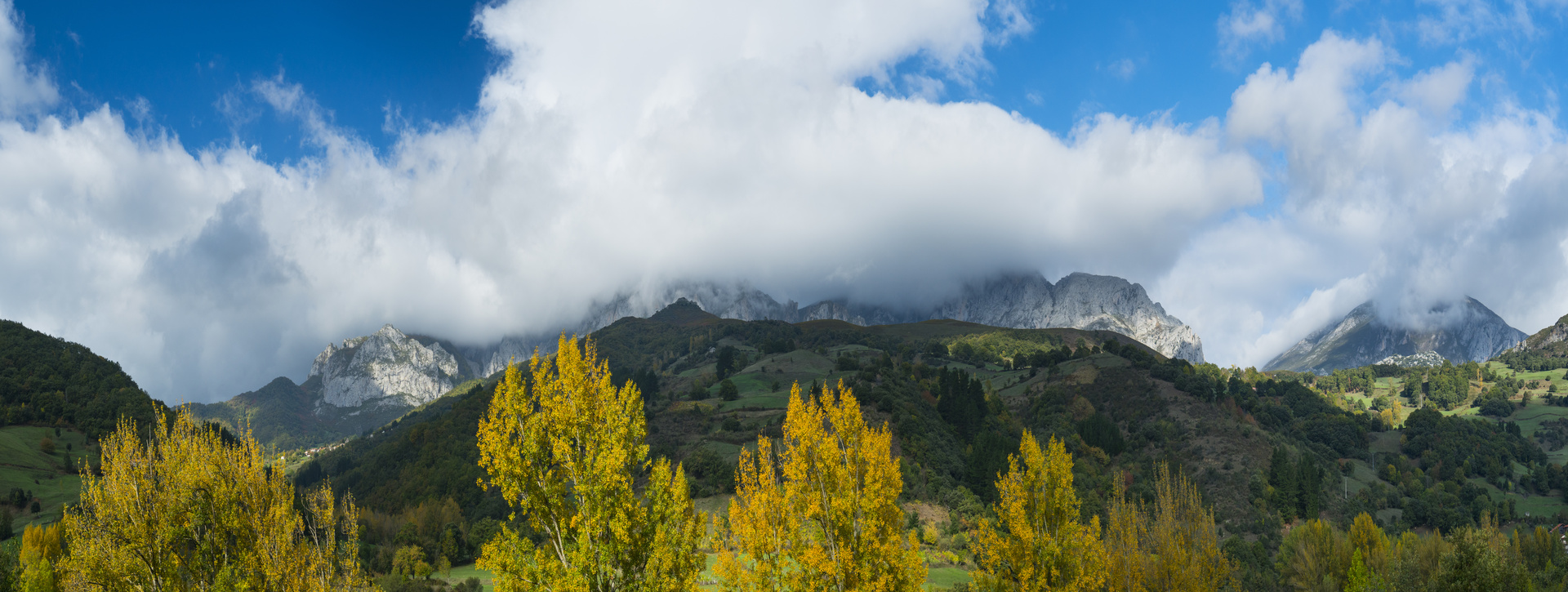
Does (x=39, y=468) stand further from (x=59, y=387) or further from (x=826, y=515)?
(x=826, y=515)

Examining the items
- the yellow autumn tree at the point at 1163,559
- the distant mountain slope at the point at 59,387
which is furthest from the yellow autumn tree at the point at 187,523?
the distant mountain slope at the point at 59,387

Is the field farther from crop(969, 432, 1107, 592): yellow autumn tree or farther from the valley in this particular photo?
crop(969, 432, 1107, 592): yellow autumn tree

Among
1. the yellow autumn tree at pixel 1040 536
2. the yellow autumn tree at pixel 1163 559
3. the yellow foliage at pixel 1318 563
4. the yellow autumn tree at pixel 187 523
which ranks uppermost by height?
the yellow autumn tree at pixel 187 523

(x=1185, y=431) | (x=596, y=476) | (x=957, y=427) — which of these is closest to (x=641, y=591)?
(x=596, y=476)

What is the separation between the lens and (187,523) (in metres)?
18.7

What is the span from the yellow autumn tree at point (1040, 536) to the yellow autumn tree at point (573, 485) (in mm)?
13554

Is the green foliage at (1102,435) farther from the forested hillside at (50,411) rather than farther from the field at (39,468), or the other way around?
the forested hillside at (50,411)

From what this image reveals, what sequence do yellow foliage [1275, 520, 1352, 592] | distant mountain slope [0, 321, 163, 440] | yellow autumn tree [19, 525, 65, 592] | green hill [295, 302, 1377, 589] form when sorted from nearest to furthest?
yellow autumn tree [19, 525, 65, 592]
yellow foliage [1275, 520, 1352, 592]
green hill [295, 302, 1377, 589]
distant mountain slope [0, 321, 163, 440]

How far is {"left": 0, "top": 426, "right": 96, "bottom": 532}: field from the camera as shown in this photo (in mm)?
80812

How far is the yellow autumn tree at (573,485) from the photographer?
1406cm

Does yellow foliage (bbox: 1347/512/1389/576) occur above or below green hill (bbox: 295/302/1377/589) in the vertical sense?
below

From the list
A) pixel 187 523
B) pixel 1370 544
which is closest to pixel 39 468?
pixel 187 523

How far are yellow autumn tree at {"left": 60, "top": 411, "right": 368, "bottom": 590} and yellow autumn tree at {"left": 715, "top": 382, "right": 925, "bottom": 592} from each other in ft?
40.3

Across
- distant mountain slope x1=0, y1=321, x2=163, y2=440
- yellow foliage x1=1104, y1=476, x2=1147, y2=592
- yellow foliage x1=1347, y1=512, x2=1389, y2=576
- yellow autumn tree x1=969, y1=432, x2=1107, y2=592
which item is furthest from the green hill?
yellow autumn tree x1=969, y1=432, x2=1107, y2=592
